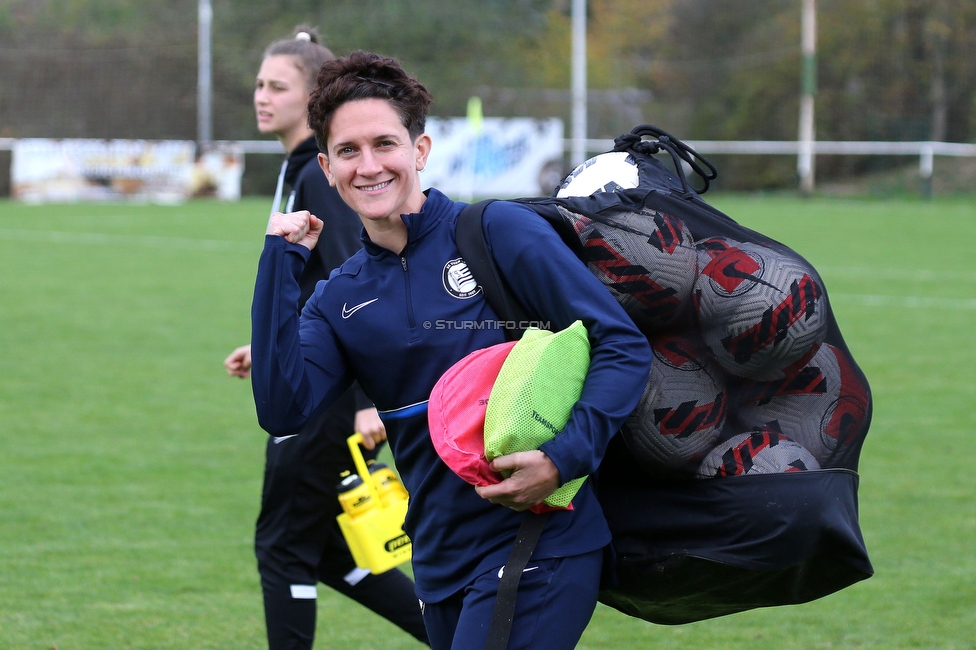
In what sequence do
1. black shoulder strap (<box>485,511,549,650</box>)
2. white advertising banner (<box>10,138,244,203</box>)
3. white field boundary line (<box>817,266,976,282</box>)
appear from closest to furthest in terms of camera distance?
black shoulder strap (<box>485,511,549,650</box>) → white field boundary line (<box>817,266,976,282</box>) → white advertising banner (<box>10,138,244,203</box>)

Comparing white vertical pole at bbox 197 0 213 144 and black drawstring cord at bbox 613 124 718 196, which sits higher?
A: white vertical pole at bbox 197 0 213 144

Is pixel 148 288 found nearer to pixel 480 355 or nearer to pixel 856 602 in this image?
pixel 856 602

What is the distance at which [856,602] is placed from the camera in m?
5.21

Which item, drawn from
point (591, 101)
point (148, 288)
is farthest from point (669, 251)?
point (591, 101)

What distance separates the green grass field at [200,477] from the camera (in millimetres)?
4938

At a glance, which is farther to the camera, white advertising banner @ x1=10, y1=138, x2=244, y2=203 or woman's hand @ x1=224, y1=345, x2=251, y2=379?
white advertising banner @ x1=10, y1=138, x2=244, y2=203

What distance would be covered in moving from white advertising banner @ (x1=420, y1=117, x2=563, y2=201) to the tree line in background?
5.84 m

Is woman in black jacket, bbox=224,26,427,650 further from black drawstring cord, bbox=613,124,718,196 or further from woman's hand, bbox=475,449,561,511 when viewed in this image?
woman's hand, bbox=475,449,561,511

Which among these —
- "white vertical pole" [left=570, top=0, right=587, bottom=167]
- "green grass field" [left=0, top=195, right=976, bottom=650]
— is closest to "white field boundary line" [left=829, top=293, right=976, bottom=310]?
"green grass field" [left=0, top=195, right=976, bottom=650]

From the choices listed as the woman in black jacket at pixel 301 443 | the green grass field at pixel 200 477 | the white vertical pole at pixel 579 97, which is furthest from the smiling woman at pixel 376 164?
the white vertical pole at pixel 579 97

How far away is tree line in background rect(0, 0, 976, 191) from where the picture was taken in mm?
38844

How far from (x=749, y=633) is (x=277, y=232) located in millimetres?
3018

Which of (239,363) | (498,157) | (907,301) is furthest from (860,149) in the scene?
(239,363)

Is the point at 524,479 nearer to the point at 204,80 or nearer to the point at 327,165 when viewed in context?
the point at 327,165
